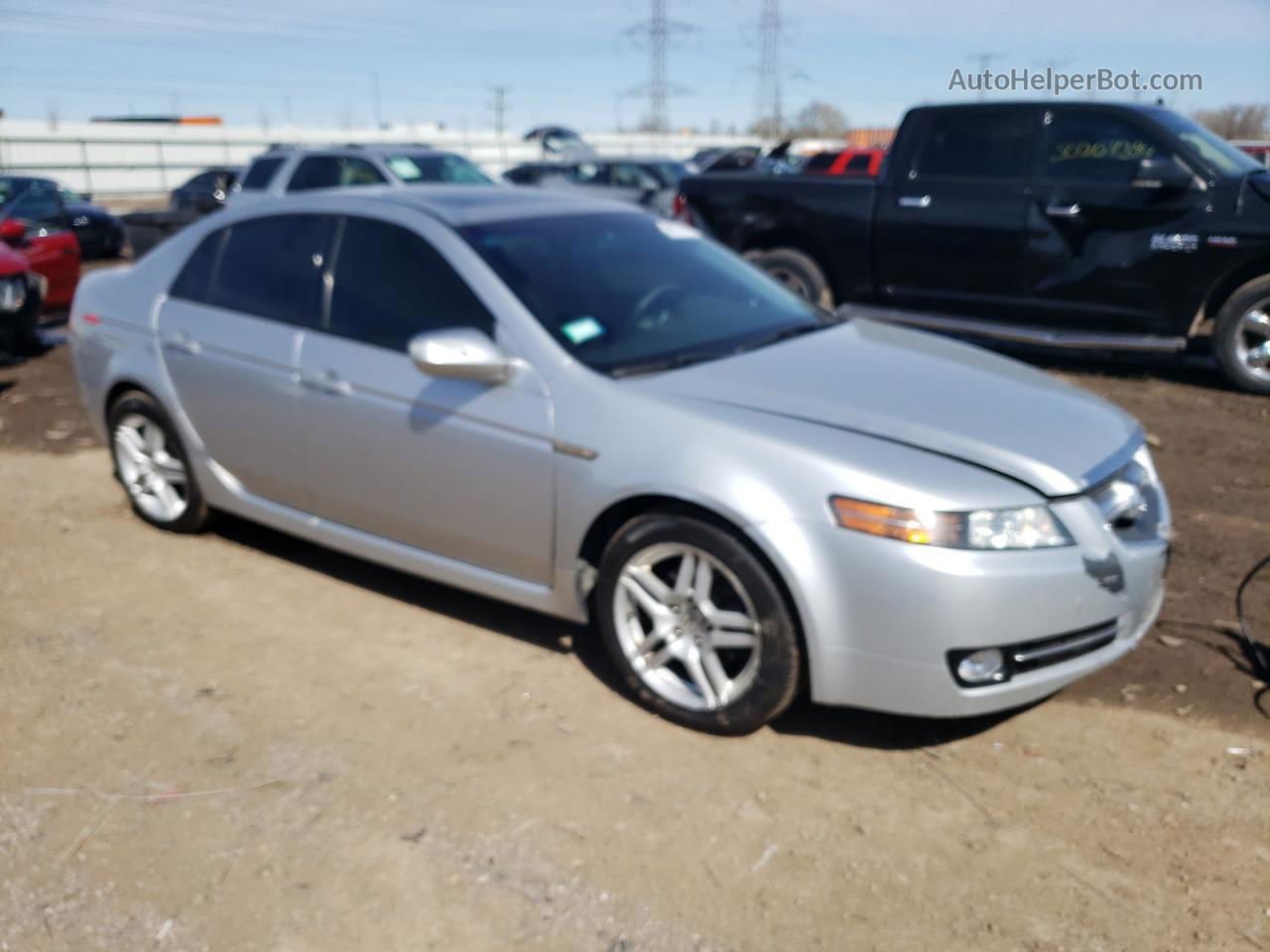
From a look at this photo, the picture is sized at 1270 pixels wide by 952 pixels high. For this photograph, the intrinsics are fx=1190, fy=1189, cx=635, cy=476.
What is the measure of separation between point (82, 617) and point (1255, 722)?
4.24 metres

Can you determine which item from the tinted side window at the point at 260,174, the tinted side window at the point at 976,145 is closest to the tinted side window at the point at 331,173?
the tinted side window at the point at 260,174

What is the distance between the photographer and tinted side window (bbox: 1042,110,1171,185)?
8.24m

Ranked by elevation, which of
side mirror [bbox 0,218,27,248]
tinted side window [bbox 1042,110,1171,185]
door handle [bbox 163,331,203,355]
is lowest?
door handle [bbox 163,331,203,355]

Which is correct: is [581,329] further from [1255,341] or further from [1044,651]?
[1255,341]

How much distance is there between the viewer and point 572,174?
20078 millimetres

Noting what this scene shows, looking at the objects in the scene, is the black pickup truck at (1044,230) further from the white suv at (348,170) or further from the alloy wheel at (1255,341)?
the white suv at (348,170)

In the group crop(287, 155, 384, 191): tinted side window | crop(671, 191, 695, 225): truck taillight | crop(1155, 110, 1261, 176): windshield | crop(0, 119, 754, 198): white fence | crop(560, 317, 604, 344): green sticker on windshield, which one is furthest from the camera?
crop(0, 119, 754, 198): white fence

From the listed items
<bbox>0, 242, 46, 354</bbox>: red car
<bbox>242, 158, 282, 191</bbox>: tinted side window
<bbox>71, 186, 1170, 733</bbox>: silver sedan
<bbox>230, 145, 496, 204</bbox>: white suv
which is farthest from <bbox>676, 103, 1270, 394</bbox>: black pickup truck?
<bbox>242, 158, 282, 191</bbox>: tinted side window

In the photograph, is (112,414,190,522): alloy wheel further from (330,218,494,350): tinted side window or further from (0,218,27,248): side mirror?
(0,218,27,248): side mirror

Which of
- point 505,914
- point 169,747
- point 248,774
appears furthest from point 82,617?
point 505,914

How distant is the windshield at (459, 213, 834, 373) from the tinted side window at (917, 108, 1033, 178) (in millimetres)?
4562

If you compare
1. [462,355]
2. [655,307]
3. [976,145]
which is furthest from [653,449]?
[976,145]

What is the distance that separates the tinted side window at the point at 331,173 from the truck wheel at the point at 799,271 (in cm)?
544

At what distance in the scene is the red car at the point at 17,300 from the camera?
9.73 metres
